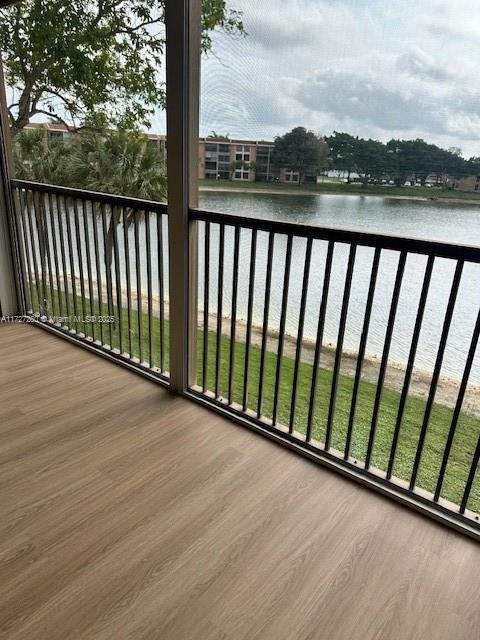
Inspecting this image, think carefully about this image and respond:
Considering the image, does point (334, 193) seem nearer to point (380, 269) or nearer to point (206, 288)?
point (380, 269)

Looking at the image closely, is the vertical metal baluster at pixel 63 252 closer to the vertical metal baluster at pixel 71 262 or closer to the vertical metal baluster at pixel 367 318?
the vertical metal baluster at pixel 71 262

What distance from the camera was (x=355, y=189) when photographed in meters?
1.47

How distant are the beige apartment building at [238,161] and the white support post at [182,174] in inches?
2.4

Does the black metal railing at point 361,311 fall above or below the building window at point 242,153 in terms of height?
below

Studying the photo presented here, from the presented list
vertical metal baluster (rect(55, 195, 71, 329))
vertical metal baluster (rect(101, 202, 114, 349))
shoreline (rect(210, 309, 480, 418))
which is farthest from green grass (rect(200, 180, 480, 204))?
vertical metal baluster (rect(55, 195, 71, 329))

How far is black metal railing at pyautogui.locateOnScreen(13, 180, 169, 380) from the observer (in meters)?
2.40

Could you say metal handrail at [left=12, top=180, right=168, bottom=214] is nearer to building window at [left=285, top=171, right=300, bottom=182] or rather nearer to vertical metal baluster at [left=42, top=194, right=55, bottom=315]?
vertical metal baluster at [left=42, top=194, right=55, bottom=315]

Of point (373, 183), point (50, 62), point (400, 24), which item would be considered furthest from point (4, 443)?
point (50, 62)

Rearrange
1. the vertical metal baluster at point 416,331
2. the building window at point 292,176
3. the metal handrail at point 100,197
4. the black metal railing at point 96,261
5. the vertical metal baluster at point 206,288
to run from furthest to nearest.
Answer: the black metal railing at point 96,261 → the metal handrail at point 100,197 → the vertical metal baluster at point 206,288 → the building window at point 292,176 → the vertical metal baluster at point 416,331

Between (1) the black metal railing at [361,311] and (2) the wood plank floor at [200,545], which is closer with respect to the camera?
(2) the wood plank floor at [200,545]

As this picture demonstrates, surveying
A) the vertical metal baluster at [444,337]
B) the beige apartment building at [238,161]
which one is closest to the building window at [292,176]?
the beige apartment building at [238,161]

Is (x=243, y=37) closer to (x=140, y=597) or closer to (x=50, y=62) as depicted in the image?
(x=140, y=597)

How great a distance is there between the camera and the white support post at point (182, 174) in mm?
1766

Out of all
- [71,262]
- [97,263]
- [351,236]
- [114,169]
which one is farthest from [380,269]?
[71,262]
